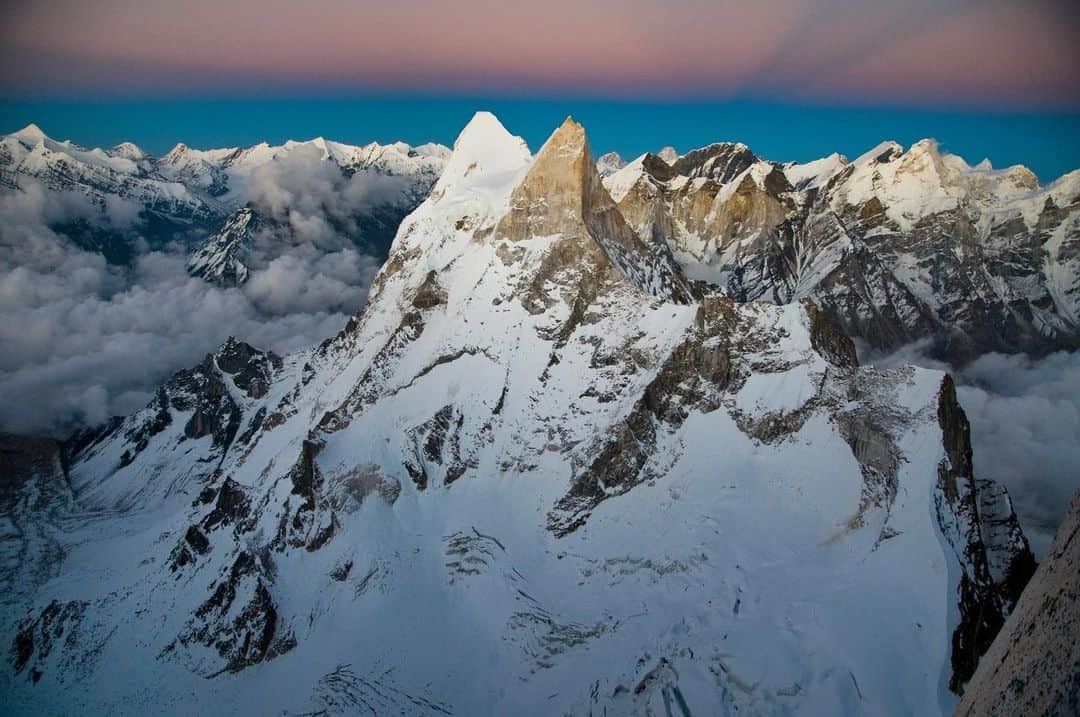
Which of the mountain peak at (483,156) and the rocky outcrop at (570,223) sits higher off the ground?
the mountain peak at (483,156)

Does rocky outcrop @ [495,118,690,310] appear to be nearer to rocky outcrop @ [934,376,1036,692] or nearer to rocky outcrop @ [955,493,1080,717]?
rocky outcrop @ [934,376,1036,692]

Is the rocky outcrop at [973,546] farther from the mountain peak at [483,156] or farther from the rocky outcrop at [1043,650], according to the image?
the mountain peak at [483,156]

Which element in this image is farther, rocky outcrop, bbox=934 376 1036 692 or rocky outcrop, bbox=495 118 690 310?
rocky outcrop, bbox=495 118 690 310

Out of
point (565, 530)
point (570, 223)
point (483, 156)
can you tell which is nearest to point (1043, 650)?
point (565, 530)

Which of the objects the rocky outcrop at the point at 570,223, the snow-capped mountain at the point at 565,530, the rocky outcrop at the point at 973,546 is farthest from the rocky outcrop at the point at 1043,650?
the rocky outcrop at the point at 570,223

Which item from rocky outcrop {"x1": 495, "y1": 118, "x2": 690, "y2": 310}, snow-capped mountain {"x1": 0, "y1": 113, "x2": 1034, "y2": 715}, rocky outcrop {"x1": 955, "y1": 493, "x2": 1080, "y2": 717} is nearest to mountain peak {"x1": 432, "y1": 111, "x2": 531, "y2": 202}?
snow-capped mountain {"x1": 0, "y1": 113, "x2": 1034, "y2": 715}

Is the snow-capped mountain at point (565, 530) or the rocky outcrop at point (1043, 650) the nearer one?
the rocky outcrop at point (1043, 650)
